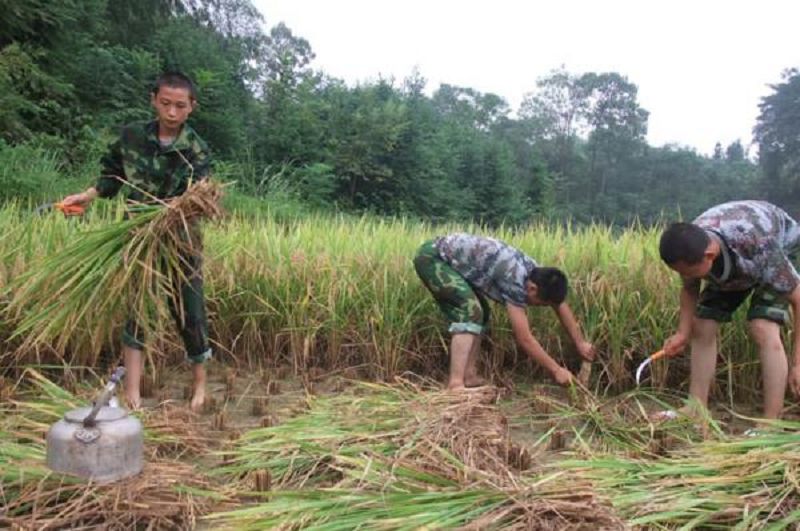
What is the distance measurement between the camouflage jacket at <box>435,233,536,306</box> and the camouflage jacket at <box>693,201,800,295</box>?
81 cm

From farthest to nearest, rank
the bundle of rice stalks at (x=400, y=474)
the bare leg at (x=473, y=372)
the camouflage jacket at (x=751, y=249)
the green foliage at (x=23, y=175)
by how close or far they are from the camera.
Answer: the green foliage at (x=23, y=175)
the bare leg at (x=473, y=372)
the camouflage jacket at (x=751, y=249)
the bundle of rice stalks at (x=400, y=474)

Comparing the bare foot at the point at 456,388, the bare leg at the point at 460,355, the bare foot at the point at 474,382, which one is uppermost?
the bare leg at the point at 460,355

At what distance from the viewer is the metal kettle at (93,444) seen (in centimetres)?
180

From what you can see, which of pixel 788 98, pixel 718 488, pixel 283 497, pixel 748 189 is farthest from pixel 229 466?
pixel 788 98

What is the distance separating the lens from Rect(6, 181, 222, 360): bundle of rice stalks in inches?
88.4

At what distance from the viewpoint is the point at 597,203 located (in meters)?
27.3

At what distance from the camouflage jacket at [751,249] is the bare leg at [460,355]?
1103 millimetres

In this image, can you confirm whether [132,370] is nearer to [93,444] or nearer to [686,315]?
[93,444]

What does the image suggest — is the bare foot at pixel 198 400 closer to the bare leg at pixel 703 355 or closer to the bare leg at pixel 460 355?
the bare leg at pixel 460 355

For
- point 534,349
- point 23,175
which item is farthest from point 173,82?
point 23,175

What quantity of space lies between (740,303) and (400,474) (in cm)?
184

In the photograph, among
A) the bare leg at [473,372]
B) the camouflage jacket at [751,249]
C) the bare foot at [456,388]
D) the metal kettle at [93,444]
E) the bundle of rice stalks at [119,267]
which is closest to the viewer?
the metal kettle at [93,444]

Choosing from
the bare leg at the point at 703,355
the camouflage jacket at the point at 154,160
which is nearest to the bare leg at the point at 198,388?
the camouflage jacket at the point at 154,160

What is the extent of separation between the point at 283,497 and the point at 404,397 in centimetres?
107
